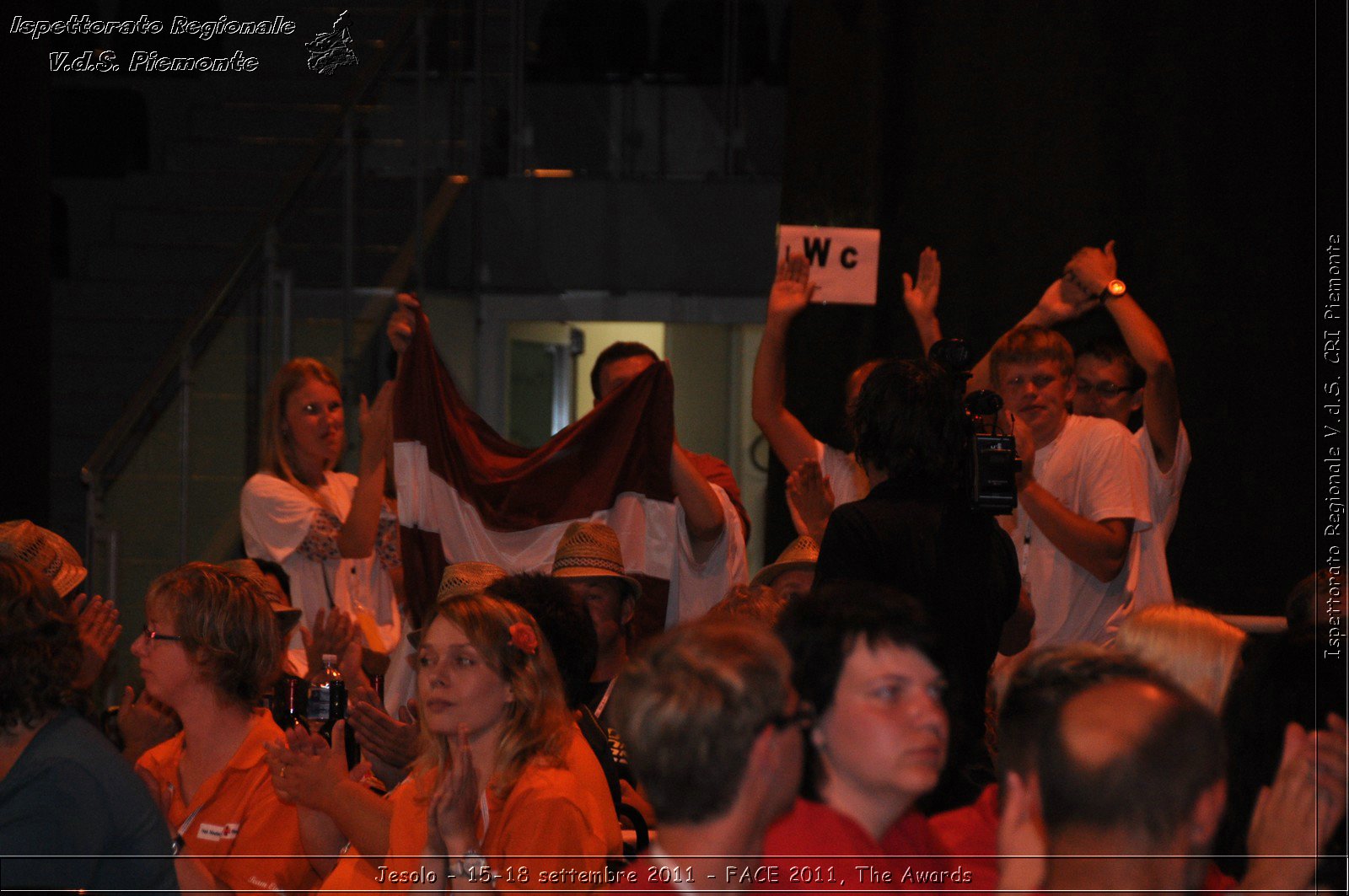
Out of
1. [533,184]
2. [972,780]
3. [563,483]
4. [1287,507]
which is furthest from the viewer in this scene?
[533,184]

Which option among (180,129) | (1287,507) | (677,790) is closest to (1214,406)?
(1287,507)

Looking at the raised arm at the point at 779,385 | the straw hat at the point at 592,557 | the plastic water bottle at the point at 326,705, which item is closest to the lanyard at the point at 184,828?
the plastic water bottle at the point at 326,705

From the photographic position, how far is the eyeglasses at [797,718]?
79.7 inches

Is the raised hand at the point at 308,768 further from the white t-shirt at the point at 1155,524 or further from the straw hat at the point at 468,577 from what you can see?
the white t-shirt at the point at 1155,524

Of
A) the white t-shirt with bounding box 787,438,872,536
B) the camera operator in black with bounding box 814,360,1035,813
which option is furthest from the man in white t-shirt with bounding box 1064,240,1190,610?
the camera operator in black with bounding box 814,360,1035,813

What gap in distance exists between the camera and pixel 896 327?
5398 millimetres

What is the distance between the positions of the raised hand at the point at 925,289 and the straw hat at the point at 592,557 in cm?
132

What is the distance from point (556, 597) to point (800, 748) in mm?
1237

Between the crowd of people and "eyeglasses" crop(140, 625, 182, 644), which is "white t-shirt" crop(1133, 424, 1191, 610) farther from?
"eyeglasses" crop(140, 625, 182, 644)

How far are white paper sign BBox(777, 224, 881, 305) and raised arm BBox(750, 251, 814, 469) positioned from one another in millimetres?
166

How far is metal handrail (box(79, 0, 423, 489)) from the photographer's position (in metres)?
5.87

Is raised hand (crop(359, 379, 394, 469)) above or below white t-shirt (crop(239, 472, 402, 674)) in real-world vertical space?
above

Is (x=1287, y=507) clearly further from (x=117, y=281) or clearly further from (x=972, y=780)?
(x=117, y=281)

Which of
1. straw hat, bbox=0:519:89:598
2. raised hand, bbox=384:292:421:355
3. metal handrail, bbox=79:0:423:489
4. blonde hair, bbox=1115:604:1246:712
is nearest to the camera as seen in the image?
blonde hair, bbox=1115:604:1246:712
